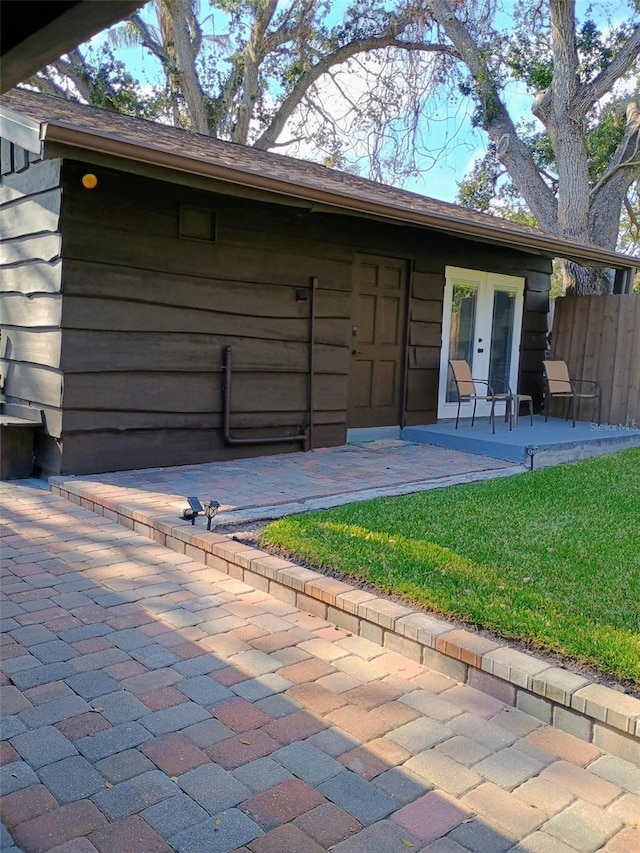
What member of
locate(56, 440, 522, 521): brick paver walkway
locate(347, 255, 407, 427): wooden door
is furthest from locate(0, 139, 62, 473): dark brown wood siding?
locate(347, 255, 407, 427): wooden door

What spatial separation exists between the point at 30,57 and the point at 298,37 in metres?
16.2

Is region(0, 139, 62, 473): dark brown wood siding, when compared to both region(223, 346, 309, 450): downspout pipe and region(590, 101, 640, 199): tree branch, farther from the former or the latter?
region(590, 101, 640, 199): tree branch

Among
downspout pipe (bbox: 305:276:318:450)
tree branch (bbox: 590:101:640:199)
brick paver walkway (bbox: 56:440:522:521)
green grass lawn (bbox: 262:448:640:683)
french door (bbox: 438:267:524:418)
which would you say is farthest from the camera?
tree branch (bbox: 590:101:640:199)

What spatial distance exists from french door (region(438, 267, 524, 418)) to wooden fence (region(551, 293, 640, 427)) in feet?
2.55


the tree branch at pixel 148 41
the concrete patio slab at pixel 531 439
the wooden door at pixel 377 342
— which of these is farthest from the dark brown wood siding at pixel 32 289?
the tree branch at pixel 148 41

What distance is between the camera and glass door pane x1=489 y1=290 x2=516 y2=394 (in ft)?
29.1

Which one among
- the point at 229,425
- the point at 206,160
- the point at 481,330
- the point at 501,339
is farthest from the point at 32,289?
the point at 501,339

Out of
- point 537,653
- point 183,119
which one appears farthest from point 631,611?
point 183,119

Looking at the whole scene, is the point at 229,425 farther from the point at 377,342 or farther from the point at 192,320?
the point at 377,342

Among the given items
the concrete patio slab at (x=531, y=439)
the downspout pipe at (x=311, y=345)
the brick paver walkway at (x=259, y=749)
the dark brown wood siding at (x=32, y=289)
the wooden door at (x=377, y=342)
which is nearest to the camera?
the brick paver walkway at (x=259, y=749)

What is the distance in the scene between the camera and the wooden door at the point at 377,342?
292 inches

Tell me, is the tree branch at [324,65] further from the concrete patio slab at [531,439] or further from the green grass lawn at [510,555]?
the green grass lawn at [510,555]

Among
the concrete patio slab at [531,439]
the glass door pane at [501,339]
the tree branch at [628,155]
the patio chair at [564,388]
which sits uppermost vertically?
the tree branch at [628,155]

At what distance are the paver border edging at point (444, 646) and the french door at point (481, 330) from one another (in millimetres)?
5053
